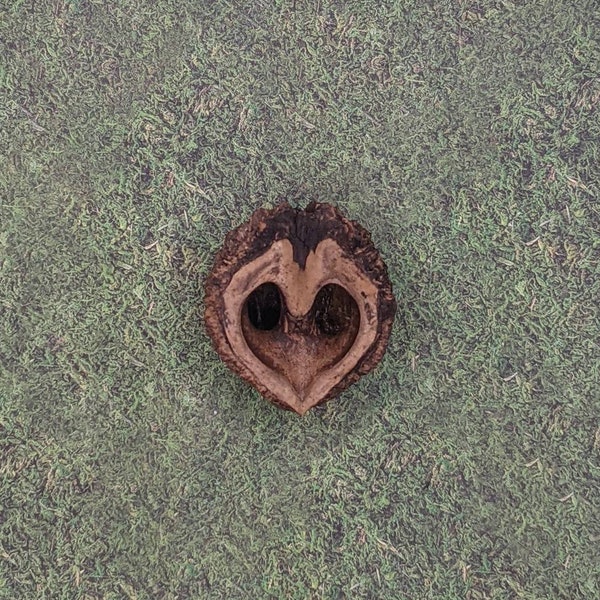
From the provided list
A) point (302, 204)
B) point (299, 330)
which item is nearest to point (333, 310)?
point (299, 330)

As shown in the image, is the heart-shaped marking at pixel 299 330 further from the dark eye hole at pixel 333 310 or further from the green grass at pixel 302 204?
the green grass at pixel 302 204

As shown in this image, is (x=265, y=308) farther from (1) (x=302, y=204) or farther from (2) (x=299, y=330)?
(1) (x=302, y=204)

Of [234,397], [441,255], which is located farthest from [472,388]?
[234,397]

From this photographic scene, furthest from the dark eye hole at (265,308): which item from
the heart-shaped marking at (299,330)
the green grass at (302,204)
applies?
the green grass at (302,204)

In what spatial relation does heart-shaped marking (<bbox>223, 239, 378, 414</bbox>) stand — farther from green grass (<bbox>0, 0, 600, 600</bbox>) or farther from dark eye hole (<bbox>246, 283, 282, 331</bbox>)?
green grass (<bbox>0, 0, 600, 600</bbox>)

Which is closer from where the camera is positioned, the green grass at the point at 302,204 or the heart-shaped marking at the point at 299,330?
the heart-shaped marking at the point at 299,330

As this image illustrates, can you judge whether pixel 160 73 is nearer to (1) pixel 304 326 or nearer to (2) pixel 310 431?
(1) pixel 304 326
